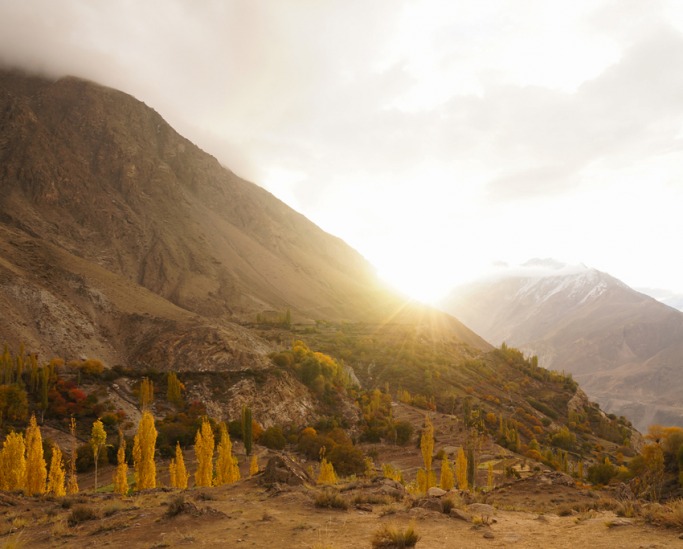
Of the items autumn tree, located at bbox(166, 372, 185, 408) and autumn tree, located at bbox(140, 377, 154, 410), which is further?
autumn tree, located at bbox(166, 372, 185, 408)

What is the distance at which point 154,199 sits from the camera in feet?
565

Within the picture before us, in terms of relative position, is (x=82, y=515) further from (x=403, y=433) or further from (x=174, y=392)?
(x=403, y=433)

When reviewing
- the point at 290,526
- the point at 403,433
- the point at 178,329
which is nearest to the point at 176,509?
the point at 290,526

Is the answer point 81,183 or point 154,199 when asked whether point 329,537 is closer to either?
point 81,183

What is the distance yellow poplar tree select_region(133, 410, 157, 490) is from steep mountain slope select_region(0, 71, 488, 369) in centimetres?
4033

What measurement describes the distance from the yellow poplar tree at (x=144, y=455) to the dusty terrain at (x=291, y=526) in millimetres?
15524

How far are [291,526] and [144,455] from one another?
2648 centimetres

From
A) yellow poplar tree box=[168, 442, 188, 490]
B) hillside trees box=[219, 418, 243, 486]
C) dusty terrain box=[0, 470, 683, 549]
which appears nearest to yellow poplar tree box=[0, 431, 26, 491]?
yellow poplar tree box=[168, 442, 188, 490]

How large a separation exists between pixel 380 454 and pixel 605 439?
232 ft

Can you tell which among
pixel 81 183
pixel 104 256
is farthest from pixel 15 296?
pixel 81 183

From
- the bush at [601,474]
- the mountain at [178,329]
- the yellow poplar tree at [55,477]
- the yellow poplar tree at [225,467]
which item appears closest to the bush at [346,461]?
the mountain at [178,329]

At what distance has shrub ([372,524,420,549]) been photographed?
12367mm

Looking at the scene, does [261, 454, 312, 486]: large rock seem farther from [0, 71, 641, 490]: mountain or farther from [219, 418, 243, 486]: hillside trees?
[0, 71, 641, 490]: mountain

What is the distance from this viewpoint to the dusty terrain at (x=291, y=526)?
13.8m
